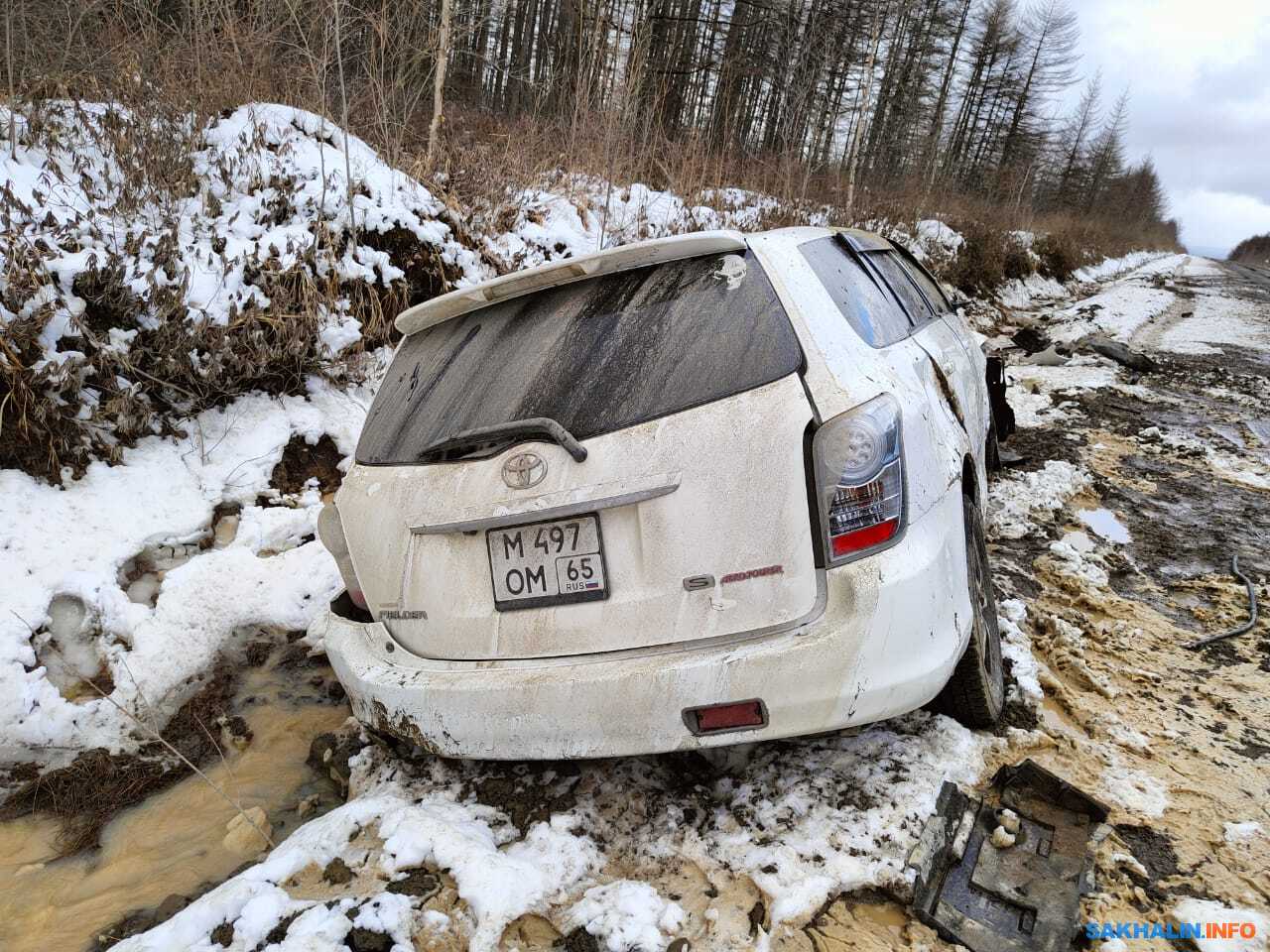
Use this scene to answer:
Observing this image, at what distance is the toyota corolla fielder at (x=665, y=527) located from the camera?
69.5 inches

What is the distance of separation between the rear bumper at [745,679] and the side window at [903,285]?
4.72 ft

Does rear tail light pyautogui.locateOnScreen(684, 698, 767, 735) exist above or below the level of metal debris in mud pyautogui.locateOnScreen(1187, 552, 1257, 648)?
above

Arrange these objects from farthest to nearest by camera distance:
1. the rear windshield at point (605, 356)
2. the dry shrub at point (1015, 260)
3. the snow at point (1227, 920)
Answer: the dry shrub at point (1015, 260), the rear windshield at point (605, 356), the snow at point (1227, 920)

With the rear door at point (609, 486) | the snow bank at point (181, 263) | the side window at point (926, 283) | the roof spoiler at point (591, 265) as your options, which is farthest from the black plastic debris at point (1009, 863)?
the snow bank at point (181, 263)

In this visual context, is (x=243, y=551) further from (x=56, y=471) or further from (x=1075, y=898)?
(x=1075, y=898)

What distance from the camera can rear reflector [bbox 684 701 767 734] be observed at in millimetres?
1765

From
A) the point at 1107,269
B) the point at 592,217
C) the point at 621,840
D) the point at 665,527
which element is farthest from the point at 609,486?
the point at 1107,269

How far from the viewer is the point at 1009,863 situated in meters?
1.89

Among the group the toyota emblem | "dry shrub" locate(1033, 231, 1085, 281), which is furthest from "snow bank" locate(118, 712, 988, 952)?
"dry shrub" locate(1033, 231, 1085, 281)

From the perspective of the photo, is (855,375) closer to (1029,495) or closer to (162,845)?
(162,845)

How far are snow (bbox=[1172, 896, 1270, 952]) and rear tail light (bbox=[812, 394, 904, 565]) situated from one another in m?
1.12

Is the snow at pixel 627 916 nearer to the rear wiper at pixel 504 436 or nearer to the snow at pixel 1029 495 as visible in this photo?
the rear wiper at pixel 504 436

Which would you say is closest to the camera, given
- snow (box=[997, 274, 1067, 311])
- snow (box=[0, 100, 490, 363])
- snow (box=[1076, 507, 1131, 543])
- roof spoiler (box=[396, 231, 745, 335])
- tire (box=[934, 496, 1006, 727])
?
roof spoiler (box=[396, 231, 745, 335])

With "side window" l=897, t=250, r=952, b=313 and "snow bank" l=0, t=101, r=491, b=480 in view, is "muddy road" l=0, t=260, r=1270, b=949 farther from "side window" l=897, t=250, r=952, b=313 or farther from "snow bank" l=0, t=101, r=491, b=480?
"snow bank" l=0, t=101, r=491, b=480
